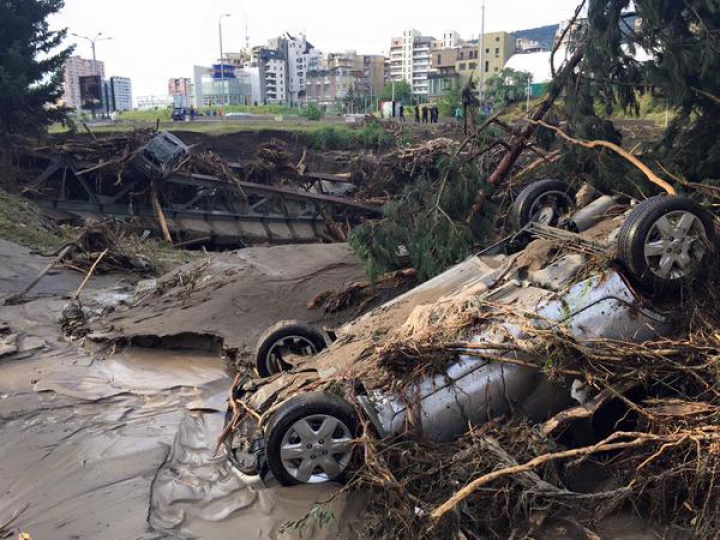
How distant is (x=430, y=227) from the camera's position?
780 cm

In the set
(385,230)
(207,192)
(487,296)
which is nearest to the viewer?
(487,296)

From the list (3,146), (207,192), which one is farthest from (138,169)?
(3,146)

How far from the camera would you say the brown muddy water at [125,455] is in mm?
4051

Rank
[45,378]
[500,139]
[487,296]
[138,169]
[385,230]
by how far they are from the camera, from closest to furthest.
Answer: [487,296] < [45,378] < [385,230] < [500,139] < [138,169]

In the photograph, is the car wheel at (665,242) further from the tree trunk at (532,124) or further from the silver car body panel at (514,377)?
the tree trunk at (532,124)

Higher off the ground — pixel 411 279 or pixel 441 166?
pixel 441 166

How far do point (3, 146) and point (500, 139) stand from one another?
1736 centimetres

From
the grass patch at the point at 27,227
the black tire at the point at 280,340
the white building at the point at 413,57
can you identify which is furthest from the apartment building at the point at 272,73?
the black tire at the point at 280,340

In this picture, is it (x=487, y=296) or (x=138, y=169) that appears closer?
(x=487, y=296)

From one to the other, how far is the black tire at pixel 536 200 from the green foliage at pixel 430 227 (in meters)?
1.05

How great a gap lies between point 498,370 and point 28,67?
75.3 ft

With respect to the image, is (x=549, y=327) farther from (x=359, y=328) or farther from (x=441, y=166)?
(x=441, y=166)

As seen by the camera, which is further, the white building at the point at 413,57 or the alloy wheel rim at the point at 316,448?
the white building at the point at 413,57

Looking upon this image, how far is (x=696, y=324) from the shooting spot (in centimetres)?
443
